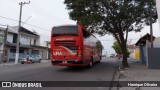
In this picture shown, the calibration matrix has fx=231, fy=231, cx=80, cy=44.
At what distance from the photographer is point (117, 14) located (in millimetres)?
23938

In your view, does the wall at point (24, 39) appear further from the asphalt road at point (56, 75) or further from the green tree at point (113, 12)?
the asphalt road at point (56, 75)

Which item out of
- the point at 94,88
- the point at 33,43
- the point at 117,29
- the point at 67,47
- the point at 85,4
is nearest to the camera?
the point at 94,88

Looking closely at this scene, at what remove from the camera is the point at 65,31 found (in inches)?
727

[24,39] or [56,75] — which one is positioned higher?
[24,39]

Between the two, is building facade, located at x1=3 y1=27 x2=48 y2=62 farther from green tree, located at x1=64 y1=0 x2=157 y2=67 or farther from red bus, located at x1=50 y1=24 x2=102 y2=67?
red bus, located at x1=50 y1=24 x2=102 y2=67

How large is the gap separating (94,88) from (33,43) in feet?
161

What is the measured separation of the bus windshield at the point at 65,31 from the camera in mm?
18219

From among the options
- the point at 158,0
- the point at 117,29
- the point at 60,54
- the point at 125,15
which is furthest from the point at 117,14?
the point at 158,0

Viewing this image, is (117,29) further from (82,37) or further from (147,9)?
(82,37)

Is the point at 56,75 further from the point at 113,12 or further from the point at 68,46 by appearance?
the point at 113,12

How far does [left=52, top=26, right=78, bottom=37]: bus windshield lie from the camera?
18.2 m

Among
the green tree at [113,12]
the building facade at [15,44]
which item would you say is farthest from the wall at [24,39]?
the green tree at [113,12]

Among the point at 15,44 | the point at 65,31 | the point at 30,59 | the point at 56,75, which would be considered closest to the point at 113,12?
the point at 65,31

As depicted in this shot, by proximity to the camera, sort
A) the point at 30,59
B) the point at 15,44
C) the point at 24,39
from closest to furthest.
A: 1. the point at 30,59
2. the point at 15,44
3. the point at 24,39
